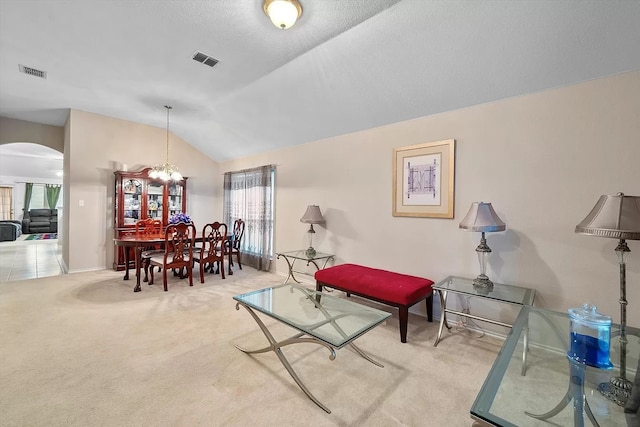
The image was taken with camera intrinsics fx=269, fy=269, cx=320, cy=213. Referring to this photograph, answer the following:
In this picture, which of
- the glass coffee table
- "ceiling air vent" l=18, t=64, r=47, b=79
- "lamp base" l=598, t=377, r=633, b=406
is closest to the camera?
"lamp base" l=598, t=377, r=633, b=406

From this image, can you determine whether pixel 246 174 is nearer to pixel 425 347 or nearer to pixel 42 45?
pixel 42 45

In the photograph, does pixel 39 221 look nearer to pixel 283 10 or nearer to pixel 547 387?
pixel 283 10

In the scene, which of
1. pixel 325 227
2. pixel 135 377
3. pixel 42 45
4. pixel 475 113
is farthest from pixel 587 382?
pixel 42 45

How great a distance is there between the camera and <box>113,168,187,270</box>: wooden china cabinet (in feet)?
16.4

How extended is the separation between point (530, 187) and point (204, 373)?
10.1 feet

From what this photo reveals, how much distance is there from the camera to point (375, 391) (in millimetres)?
1800

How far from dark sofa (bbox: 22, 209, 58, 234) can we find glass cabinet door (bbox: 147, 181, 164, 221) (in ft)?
27.8

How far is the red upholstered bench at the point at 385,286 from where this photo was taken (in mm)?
2467

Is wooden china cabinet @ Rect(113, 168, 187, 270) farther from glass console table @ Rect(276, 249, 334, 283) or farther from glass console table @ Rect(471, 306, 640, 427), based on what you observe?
glass console table @ Rect(471, 306, 640, 427)

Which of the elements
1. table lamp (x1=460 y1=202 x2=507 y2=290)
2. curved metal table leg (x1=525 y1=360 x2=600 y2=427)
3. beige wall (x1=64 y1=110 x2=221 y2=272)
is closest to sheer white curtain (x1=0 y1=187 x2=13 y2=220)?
beige wall (x1=64 y1=110 x2=221 y2=272)

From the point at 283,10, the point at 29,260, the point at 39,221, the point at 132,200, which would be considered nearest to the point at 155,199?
the point at 132,200

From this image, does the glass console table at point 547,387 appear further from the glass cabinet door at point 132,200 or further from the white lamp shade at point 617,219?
the glass cabinet door at point 132,200

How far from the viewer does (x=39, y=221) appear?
33.7 feet

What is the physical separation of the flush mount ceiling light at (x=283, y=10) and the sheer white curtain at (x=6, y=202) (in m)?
13.5
